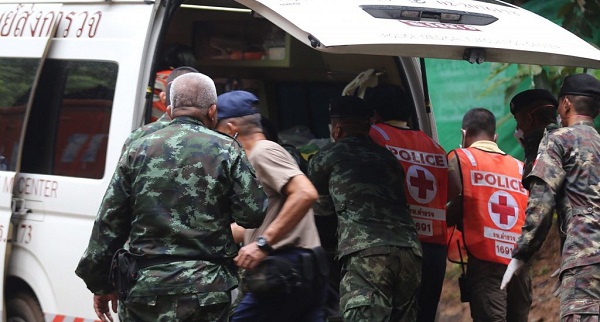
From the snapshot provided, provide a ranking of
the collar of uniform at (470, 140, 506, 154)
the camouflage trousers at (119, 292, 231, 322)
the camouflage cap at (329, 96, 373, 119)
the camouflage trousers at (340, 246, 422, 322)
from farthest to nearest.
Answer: the collar of uniform at (470, 140, 506, 154)
the camouflage cap at (329, 96, 373, 119)
the camouflage trousers at (340, 246, 422, 322)
the camouflage trousers at (119, 292, 231, 322)

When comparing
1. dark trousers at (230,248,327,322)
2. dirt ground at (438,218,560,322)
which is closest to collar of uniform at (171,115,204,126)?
dark trousers at (230,248,327,322)

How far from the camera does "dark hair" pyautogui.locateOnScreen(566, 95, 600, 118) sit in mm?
5945

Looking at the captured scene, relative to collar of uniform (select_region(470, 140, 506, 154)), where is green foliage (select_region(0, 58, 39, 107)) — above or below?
above

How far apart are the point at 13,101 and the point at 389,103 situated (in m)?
2.27

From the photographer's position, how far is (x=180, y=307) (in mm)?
4980

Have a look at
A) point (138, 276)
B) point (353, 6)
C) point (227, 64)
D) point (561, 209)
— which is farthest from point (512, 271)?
point (227, 64)

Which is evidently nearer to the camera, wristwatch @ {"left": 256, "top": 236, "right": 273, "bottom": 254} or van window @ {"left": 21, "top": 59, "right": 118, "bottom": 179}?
wristwatch @ {"left": 256, "top": 236, "right": 273, "bottom": 254}

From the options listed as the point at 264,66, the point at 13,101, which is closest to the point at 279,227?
the point at 13,101

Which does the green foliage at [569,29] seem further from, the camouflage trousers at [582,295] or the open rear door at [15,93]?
the open rear door at [15,93]

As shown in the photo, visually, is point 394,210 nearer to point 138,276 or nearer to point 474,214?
point 474,214

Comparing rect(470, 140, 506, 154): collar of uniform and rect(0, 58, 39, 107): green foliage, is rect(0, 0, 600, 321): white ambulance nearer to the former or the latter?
rect(0, 58, 39, 107): green foliage

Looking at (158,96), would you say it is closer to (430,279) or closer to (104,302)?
(430,279)

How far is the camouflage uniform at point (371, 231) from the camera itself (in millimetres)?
6141

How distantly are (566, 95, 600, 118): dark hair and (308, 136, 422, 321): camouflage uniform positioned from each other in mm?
1032
